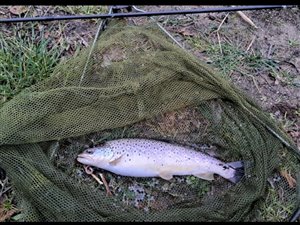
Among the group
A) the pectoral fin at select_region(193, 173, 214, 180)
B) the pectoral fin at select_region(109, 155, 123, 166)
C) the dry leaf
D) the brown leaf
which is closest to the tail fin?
the pectoral fin at select_region(193, 173, 214, 180)

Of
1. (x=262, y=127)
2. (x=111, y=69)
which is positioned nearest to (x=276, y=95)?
(x=262, y=127)

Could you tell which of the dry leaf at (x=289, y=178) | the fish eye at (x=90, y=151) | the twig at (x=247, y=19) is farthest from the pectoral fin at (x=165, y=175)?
the twig at (x=247, y=19)

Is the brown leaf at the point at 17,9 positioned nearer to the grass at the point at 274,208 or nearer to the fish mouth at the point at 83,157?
the fish mouth at the point at 83,157

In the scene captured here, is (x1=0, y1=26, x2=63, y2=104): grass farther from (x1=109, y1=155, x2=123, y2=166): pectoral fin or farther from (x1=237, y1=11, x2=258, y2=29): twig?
(x1=237, y1=11, x2=258, y2=29): twig

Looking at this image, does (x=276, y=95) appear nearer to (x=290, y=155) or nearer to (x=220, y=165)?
(x=290, y=155)

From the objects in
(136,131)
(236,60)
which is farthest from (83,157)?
(236,60)
